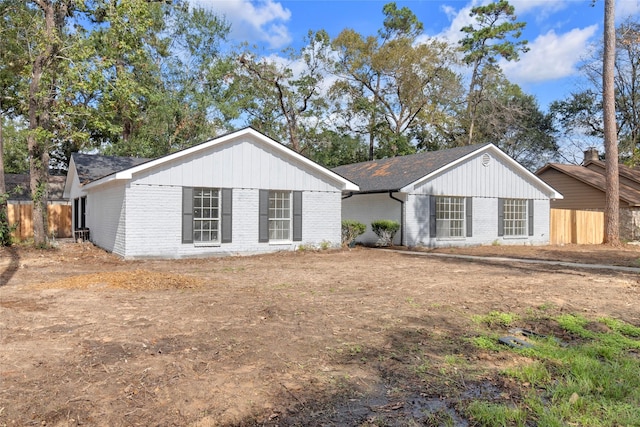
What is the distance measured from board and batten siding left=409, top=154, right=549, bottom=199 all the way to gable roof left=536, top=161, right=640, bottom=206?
17.9 feet

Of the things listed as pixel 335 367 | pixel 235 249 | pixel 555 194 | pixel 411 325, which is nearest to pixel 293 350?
pixel 335 367

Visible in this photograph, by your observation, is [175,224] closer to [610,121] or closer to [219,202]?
[219,202]

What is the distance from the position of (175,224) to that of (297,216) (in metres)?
4.25

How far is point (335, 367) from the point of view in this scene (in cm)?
445

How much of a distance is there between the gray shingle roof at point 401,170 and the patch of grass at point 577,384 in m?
12.8

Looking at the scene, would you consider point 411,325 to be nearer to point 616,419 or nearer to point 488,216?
point 616,419

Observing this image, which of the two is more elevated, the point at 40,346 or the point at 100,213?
the point at 100,213

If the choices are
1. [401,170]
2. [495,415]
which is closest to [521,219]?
[401,170]

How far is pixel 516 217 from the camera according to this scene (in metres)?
21.0

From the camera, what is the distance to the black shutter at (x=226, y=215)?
1453cm

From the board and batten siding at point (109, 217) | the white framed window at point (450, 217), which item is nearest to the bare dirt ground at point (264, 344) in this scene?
the board and batten siding at point (109, 217)

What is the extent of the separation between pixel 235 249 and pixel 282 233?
1.91 meters

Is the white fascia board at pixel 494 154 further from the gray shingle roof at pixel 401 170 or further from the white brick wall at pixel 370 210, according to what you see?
the white brick wall at pixel 370 210

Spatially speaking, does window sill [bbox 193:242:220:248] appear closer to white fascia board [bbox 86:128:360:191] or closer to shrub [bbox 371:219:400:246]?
white fascia board [bbox 86:128:360:191]
